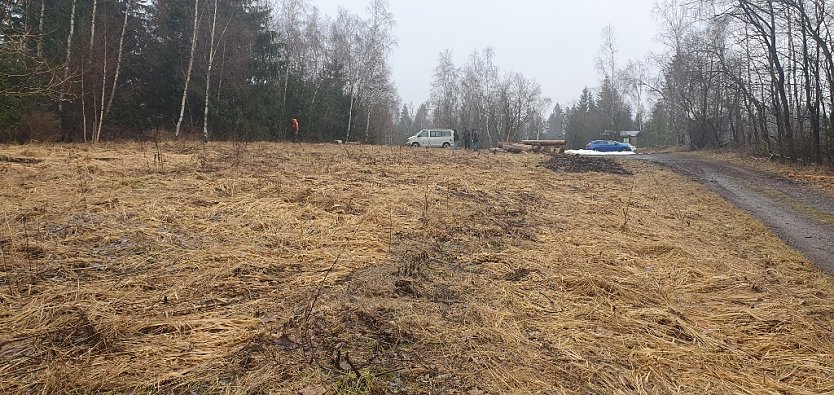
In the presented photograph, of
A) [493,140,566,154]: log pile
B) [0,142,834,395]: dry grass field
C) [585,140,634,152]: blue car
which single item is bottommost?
[0,142,834,395]: dry grass field

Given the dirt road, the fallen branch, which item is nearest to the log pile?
the dirt road

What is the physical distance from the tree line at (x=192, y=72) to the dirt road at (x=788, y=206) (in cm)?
1282

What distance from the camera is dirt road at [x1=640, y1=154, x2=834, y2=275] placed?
6.05 m

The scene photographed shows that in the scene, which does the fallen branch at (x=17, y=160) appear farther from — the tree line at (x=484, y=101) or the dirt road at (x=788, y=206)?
the tree line at (x=484, y=101)

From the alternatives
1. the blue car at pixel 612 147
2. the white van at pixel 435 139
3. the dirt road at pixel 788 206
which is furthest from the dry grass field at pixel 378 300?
the blue car at pixel 612 147

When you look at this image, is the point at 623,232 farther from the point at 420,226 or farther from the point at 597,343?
the point at 597,343

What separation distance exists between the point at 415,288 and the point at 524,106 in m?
53.4

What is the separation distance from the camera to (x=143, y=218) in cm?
505

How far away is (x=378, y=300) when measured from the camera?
3.17m

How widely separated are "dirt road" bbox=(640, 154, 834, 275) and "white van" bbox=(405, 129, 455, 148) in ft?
67.0

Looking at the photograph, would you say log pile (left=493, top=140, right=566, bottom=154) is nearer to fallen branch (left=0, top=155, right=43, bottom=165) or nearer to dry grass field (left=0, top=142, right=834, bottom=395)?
dry grass field (left=0, top=142, right=834, bottom=395)

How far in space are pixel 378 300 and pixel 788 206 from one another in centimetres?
1015

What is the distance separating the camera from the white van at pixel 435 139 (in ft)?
115

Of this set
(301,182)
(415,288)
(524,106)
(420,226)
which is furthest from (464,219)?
(524,106)
